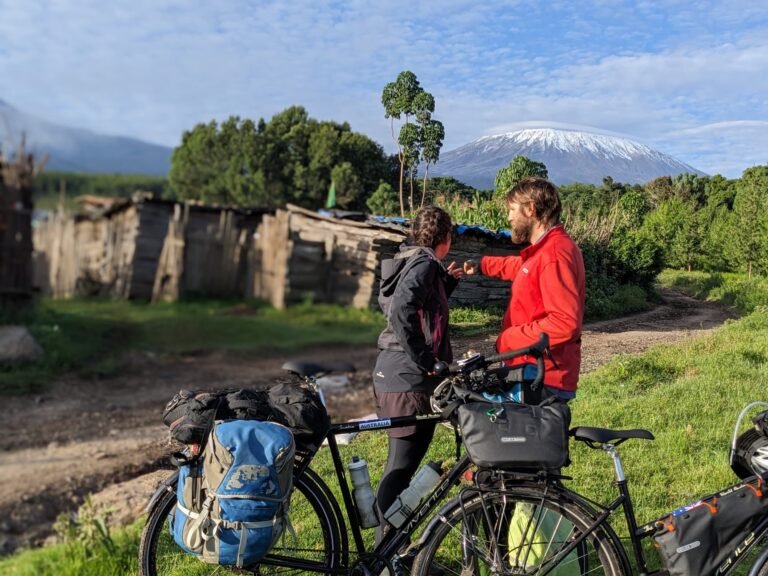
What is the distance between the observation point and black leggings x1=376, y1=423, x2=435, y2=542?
7.82 ft

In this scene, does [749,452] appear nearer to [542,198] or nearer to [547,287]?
[547,287]

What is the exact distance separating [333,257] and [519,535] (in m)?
1.60

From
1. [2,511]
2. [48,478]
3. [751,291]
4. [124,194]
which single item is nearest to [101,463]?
[48,478]

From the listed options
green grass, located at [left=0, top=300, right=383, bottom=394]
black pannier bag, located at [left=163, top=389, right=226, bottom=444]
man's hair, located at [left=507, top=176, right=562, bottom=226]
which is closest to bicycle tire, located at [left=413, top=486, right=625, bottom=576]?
black pannier bag, located at [left=163, top=389, right=226, bottom=444]

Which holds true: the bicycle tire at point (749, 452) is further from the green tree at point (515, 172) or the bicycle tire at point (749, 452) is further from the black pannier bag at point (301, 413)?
the green tree at point (515, 172)

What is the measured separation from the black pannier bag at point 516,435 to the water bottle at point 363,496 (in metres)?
0.52

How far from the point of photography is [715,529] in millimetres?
2045

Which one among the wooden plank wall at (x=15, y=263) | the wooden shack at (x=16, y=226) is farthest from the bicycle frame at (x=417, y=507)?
the wooden plank wall at (x=15, y=263)

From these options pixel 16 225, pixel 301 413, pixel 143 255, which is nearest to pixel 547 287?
pixel 301 413

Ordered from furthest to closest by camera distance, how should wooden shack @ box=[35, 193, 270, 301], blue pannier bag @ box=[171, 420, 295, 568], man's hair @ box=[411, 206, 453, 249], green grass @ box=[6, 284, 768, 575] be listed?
green grass @ box=[6, 284, 768, 575] < wooden shack @ box=[35, 193, 270, 301] < man's hair @ box=[411, 206, 453, 249] < blue pannier bag @ box=[171, 420, 295, 568]

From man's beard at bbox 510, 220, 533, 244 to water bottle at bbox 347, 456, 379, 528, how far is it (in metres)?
1.13

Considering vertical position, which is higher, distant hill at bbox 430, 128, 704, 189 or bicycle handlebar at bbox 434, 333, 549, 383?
distant hill at bbox 430, 128, 704, 189

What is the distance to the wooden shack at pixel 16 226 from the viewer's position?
13.7 ft

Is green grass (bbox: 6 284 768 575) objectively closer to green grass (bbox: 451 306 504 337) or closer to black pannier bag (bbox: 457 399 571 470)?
green grass (bbox: 451 306 504 337)
